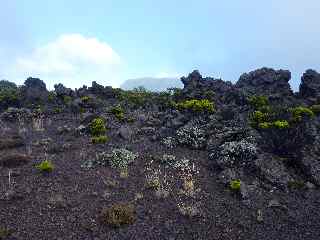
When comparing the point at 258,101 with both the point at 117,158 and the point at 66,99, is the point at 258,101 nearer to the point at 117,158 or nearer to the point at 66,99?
the point at 117,158

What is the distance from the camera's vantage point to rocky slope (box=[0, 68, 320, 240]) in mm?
17125

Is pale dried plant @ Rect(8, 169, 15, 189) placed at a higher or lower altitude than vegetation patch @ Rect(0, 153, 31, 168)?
lower

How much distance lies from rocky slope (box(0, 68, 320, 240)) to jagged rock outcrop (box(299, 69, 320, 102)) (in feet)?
0.73

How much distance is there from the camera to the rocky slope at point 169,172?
17125 millimetres

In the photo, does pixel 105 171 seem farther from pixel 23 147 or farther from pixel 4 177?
pixel 23 147

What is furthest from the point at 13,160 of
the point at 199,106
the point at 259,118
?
the point at 259,118

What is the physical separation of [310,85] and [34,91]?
19752 mm

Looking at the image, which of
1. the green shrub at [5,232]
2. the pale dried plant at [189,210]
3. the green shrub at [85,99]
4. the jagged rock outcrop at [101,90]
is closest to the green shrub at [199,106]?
the green shrub at [85,99]

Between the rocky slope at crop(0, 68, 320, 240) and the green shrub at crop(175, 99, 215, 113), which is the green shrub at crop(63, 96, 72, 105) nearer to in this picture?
the rocky slope at crop(0, 68, 320, 240)

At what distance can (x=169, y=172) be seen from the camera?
21.0m

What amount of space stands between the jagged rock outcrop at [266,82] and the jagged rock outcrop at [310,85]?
83cm

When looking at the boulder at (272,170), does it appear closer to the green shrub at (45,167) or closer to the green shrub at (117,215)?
the green shrub at (117,215)

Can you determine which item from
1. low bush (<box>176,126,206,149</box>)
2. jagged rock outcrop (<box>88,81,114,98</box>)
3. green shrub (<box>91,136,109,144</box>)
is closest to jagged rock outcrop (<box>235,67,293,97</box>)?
low bush (<box>176,126,206,149</box>)

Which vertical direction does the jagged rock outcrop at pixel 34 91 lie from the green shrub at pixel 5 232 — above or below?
above
